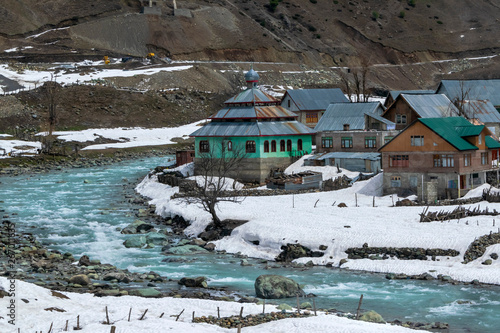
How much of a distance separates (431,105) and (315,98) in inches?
720

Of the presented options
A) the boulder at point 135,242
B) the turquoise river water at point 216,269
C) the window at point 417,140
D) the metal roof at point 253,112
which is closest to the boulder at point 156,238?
the boulder at point 135,242

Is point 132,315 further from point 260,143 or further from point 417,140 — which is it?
point 260,143

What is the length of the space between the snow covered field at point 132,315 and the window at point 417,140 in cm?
2414

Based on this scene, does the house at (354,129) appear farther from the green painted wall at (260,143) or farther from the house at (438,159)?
the house at (438,159)

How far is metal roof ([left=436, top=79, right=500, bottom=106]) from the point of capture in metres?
76.1

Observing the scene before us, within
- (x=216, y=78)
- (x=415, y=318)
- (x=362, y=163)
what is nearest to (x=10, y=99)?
(x=216, y=78)

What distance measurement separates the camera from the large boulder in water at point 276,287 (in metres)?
33.8

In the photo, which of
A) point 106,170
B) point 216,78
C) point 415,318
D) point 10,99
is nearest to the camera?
point 415,318

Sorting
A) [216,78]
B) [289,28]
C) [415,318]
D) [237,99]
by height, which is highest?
[289,28]

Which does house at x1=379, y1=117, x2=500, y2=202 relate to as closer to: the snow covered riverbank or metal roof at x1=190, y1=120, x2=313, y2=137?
the snow covered riverbank

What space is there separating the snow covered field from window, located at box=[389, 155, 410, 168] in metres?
23.8

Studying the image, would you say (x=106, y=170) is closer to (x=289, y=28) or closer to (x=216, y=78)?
(x=216, y=78)

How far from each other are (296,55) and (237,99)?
3611 inches

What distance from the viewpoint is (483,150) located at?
173 feet
